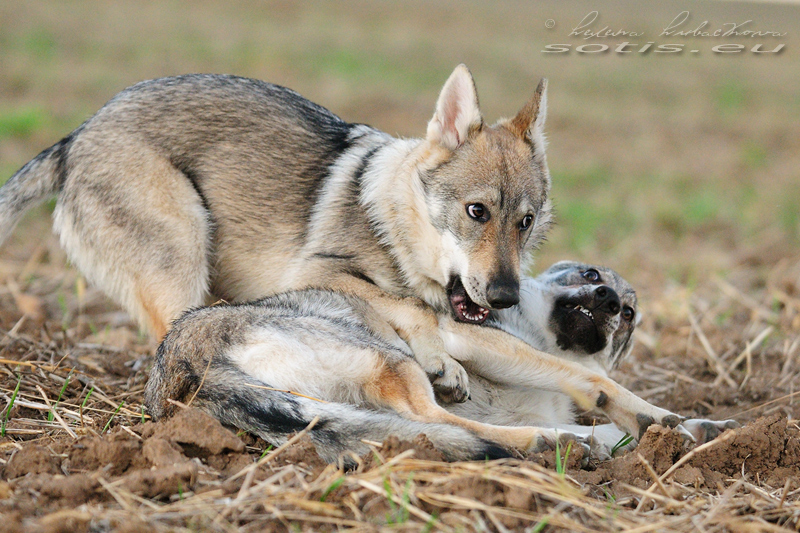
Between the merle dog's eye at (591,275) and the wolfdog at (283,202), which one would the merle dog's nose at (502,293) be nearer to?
the wolfdog at (283,202)

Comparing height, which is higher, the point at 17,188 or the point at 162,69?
the point at 17,188

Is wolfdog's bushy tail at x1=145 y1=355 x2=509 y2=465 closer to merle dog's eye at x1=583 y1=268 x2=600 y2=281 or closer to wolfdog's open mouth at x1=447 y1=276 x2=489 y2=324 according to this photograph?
wolfdog's open mouth at x1=447 y1=276 x2=489 y2=324

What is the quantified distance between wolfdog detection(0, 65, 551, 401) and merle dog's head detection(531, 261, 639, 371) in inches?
17.0

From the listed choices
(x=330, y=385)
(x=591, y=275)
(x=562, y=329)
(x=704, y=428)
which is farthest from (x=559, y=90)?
(x=330, y=385)

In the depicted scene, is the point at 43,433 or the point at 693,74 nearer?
the point at 43,433

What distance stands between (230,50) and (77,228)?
12352 millimetres

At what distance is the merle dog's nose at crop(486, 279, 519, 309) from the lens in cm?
388

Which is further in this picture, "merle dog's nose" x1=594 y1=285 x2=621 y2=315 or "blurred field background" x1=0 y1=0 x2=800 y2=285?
"blurred field background" x1=0 y1=0 x2=800 y2=285

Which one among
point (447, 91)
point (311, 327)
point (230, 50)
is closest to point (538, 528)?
point (311, 327)

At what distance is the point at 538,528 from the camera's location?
2.59 meters

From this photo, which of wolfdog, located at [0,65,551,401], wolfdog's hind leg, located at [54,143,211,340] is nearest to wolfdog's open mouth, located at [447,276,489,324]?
wolfdog, located at [0,65,551,401]

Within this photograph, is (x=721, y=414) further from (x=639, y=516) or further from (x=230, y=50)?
(x=230, y=50)

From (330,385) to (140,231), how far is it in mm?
1841

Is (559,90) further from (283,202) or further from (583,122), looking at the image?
(283,202)
